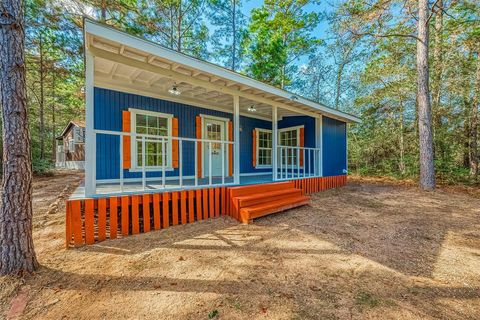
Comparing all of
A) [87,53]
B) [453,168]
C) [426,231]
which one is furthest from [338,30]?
[87,53]

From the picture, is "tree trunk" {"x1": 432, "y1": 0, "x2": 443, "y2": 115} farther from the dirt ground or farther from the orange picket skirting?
the orange picket skirting

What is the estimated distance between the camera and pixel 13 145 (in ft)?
7.31

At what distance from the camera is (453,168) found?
30.1 ft

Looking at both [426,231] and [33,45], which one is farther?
[33,45]

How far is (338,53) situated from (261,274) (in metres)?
18.4

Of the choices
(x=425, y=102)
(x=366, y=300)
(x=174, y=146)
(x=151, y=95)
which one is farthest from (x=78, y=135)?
(x=425, y=102)

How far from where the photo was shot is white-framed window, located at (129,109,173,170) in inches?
217

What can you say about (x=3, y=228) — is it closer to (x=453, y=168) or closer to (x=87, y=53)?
(x=87, y=53)

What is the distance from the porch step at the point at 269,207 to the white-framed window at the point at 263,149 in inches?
130

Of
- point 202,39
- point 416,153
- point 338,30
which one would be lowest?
point 416,153

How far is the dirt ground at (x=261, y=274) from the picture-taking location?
179 centimetres

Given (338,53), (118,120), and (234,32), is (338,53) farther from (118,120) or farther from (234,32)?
(118,120)

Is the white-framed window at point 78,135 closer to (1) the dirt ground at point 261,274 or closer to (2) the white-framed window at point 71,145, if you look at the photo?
(2) the white-framed window at point 71,145

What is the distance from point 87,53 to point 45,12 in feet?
32.0
